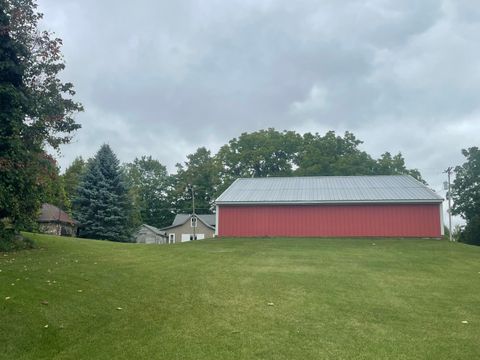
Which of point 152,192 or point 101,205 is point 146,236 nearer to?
point 152,192

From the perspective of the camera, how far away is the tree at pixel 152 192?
64562 mm

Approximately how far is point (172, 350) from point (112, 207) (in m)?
32.7

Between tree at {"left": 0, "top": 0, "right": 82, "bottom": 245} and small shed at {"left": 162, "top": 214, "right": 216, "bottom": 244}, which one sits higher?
tree at {"left": 0, "top": 0, "right": 82, "bottom": 245}

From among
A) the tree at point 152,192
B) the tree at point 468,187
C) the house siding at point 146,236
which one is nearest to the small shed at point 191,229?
the house siding at point 146,236

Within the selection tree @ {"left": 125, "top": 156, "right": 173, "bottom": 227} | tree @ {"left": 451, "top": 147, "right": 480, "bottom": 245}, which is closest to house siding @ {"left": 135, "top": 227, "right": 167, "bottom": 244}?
tree @ {"left": 125, "top": 156, "right": 173, "bottom": 227}

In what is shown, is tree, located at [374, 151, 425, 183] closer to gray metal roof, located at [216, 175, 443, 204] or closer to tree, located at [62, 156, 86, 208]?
gray metal roof, located at [216, 175, 443, 204]

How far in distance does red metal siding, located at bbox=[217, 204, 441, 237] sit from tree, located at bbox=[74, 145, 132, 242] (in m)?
13.6

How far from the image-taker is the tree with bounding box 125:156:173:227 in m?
64.6

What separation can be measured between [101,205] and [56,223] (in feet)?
21.8

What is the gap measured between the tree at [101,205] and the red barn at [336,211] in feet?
44.0

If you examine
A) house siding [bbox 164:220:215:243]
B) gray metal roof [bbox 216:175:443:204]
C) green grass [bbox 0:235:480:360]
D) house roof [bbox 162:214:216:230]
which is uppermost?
gray metal roof [bbox 216:175:443:204]

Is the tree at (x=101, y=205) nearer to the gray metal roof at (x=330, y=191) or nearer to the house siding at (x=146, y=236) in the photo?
the gray metal roof at (x=330, y=191)

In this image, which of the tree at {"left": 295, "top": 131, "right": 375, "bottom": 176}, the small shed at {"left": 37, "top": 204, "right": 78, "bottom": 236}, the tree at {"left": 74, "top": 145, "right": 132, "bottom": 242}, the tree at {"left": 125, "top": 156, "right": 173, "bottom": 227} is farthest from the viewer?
the tree at {"left": 125, "top": 156, "right": 173, "bottom": 227}

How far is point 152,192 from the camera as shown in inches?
2613
